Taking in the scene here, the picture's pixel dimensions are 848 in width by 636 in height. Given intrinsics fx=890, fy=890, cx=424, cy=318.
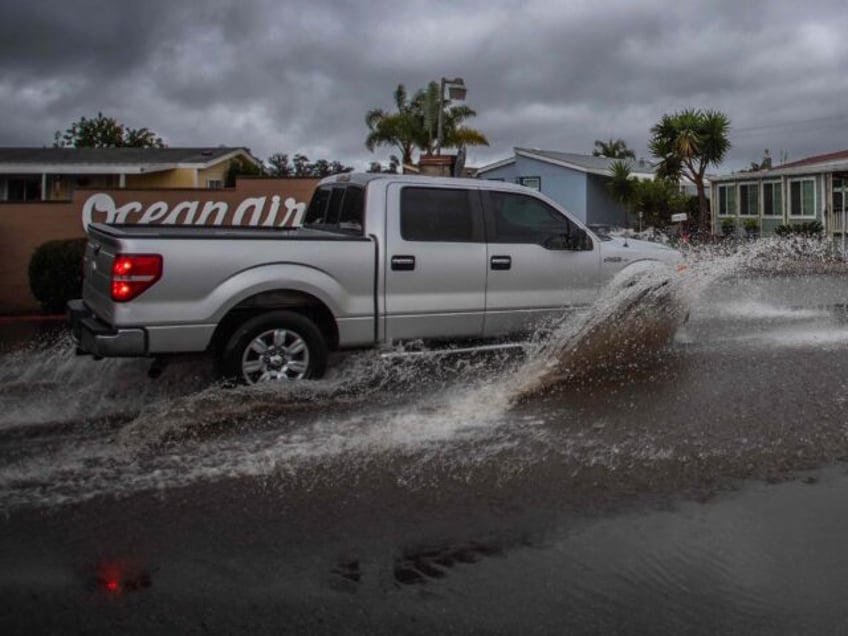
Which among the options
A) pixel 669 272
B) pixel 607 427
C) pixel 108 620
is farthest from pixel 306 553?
pixel 669 272

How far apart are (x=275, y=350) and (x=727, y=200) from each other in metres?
28.8

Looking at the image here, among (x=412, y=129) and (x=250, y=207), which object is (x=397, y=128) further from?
(x=250, y=207)

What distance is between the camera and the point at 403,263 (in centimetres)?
764

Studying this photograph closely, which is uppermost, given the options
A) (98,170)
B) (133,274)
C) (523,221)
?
(98,170)

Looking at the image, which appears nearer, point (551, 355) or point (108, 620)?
point (108, 620)

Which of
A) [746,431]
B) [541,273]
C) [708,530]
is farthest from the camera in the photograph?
[541,273]

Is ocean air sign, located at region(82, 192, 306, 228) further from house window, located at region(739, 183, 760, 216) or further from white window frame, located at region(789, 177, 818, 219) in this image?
house window, located at region(739, 183, 760, 216)

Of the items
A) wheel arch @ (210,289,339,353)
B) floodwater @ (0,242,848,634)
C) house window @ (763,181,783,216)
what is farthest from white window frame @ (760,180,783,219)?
wheel arch @ (210,289,339,353)

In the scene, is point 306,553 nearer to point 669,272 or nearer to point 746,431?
point 746,431

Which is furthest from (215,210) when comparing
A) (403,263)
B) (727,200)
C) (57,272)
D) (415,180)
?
(727,200)

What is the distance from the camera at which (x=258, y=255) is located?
7000 mm

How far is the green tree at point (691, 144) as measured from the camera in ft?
96.4

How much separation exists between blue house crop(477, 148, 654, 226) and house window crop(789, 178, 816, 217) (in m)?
6.93

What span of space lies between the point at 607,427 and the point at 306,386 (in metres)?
2.37
